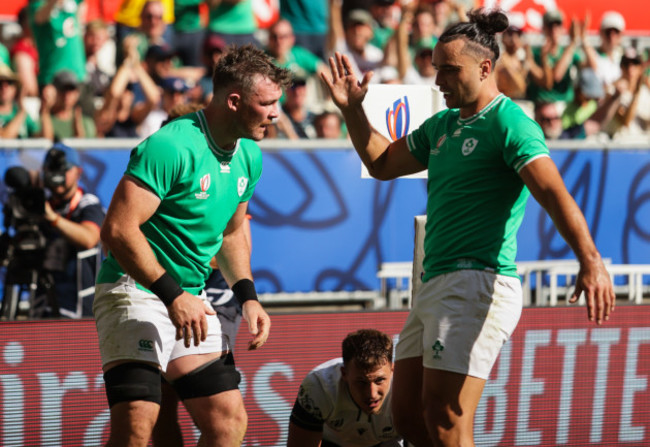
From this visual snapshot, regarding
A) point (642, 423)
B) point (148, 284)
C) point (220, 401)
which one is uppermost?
point (148, 284)

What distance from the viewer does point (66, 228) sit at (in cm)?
778

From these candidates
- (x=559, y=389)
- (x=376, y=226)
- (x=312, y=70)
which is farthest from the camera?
(x=312, y=70)

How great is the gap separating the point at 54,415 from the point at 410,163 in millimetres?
2509

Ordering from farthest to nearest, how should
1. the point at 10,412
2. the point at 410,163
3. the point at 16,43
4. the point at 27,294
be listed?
the point at 16,43, the point at 27,294, the point at 10,412, the point at 410,163

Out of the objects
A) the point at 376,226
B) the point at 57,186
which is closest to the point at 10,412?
the point at 57,186

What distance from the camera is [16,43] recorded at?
35.2 feet

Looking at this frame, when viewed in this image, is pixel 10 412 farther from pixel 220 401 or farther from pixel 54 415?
pixel 220 401

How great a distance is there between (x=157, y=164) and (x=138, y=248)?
0.37m

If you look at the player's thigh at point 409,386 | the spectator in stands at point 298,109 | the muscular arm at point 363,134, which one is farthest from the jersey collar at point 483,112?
the spectator in stands at point 298,109

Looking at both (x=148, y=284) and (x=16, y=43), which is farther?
(x=16, y=43)

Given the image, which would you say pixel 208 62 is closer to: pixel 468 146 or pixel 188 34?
pixel 188 34

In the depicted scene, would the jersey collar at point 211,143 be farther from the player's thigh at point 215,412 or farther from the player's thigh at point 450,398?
the player's thigh at point 450,398

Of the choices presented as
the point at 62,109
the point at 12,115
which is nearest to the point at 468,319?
the point at 62,109

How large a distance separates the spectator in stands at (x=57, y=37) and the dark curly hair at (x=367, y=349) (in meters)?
5.84
